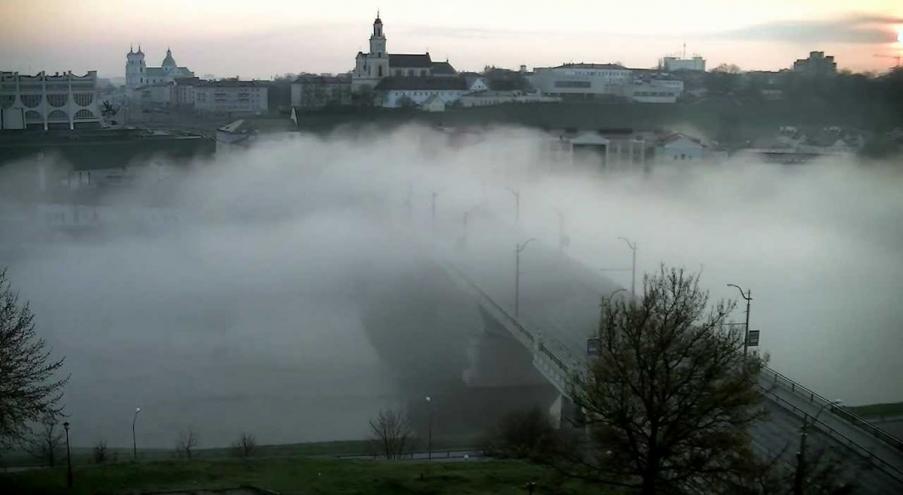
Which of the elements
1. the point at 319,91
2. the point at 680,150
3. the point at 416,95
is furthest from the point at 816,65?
the point at 319,91

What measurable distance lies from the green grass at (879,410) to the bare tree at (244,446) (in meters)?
3.96

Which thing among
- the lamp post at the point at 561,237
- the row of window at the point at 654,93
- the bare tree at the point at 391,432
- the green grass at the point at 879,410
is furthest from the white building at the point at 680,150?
the bare tree at the point at 391,432

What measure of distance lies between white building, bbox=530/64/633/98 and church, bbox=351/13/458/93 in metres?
4.83

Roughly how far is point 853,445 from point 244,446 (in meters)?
3.69

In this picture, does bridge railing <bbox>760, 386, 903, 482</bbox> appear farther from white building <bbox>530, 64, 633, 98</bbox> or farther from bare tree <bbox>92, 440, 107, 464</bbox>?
white building <bbox>530, 64, 633, 98</bbox>

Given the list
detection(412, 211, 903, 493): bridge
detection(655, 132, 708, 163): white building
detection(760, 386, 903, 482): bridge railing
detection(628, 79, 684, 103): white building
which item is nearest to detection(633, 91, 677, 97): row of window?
detection(628, 79, 684, 103): white building

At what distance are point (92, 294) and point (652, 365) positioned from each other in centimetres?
823

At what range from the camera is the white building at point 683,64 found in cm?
2642

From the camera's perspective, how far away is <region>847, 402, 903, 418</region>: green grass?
5790 mm

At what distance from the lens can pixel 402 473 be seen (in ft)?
15.0

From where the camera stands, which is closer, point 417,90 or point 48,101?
point 48,101

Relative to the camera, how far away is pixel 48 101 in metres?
20.4

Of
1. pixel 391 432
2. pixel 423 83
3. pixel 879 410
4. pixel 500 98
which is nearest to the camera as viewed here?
pixel 879 410

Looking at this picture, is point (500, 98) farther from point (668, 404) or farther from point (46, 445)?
point (668, 404)
